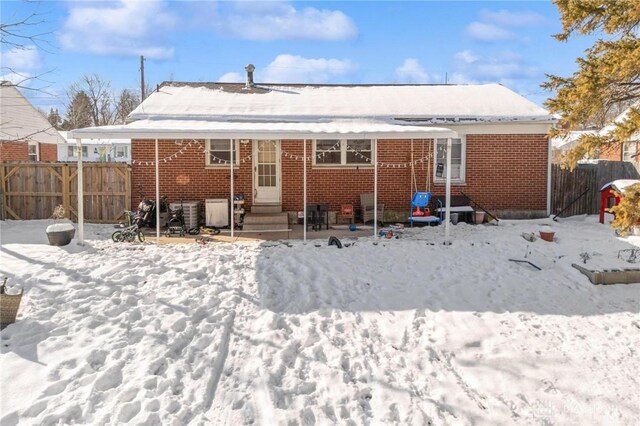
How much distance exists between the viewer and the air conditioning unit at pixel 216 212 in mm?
11617

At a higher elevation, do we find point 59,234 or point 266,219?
point 266,219

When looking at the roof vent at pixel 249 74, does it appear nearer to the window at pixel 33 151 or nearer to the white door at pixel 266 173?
the white door at pixel 266 173

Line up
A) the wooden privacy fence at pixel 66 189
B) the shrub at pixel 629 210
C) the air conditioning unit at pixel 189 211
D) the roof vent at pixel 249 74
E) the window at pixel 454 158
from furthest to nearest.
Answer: the roof vent at pixel 249 74 < the window at pixel 454 158 < the wooden privacy fence at pixel 66 189 < the air conditioning unit at pixel 189 211 < the shrub at pixel 629 210

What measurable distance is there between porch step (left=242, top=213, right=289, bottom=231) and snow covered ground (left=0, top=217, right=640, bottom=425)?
9.42ft

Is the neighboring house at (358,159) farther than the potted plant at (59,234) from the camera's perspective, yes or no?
Yes

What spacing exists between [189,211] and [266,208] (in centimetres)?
202

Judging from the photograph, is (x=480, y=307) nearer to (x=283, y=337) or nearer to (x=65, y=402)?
(x=283, y=337)

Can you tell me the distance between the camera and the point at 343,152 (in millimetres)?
12570

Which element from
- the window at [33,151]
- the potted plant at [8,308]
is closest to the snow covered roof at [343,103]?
the potted plant at [8,308]

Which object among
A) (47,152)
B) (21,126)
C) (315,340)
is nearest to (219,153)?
(315,340)

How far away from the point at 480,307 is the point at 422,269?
1581mm

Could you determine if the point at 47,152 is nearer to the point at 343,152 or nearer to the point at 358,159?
the point at 343,152

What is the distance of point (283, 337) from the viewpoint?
5.08m

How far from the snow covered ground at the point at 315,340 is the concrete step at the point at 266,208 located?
161 inches
